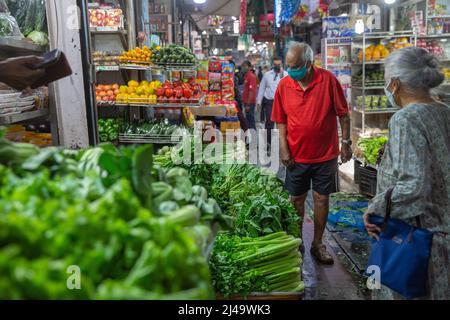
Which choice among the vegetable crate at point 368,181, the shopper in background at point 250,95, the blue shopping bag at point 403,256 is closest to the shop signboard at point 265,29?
the shopper in background at point 250,95

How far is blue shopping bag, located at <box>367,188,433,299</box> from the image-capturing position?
2.69m

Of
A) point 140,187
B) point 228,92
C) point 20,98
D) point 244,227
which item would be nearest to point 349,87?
point 228,92

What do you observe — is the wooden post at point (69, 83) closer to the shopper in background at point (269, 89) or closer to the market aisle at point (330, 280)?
the market aisle at point (330, 280)

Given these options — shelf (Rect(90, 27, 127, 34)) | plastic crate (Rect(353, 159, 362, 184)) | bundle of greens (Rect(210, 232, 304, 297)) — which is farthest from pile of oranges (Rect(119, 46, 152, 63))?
plastic crate (Rect(353, 159, 362, 184))

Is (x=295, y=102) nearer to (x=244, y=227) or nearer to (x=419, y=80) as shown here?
(x=244, y=227)

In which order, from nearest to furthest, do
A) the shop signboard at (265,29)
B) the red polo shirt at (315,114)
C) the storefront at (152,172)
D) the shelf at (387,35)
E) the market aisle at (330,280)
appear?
the storefront at (152,172) < the market aisle at (330,280) < the red polo shirt at (315,114) < the shelf at (387,35) < the shop signboard at (265,29)

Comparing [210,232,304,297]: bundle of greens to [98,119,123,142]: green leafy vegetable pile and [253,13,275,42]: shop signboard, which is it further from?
[253,13,275,42]: shop signboard

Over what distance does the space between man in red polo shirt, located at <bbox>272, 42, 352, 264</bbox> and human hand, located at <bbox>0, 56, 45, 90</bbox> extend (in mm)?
2453

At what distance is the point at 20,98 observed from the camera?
145 inches

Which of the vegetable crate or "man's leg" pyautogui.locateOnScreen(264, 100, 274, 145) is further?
"man's leg" pyautogui.locateOnScreen(264, 100, 274, 145)

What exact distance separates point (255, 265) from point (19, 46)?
8.35 feet

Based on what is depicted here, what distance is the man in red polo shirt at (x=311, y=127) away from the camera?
4.64 metres

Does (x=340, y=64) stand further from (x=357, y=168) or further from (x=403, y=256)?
(x=403, y=256)

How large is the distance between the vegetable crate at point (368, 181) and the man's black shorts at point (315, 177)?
2.05 meters
